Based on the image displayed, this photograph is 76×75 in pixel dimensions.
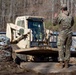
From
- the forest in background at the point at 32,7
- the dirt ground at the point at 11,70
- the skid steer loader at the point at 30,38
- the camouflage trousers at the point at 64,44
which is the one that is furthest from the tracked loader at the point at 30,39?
the forest in background at the point at 32,7

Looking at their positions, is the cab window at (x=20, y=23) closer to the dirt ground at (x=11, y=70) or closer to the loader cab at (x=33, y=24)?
the loader cab at (x=33, y=24)

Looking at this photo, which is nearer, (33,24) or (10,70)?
(10,70)

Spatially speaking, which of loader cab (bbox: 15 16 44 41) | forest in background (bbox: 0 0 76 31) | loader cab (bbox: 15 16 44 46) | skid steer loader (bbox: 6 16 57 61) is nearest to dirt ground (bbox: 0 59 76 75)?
skid steer loader (bbox: 6 16 57 61)

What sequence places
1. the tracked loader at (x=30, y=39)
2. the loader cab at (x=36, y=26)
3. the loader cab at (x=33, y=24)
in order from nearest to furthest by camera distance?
the tracked loader at (x=30, y=39) < the loader cab at (x=33, y=24) < the loader cab at (x=36, y=26)

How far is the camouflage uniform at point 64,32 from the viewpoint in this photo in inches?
368

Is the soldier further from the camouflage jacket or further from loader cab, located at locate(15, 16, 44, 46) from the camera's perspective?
loader cab, located at locate(15, 16, 44, 46)

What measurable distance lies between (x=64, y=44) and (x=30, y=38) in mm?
5860

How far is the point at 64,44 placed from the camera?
9.41 metres

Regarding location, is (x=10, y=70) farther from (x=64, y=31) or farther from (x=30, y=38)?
(x=30, y=38)

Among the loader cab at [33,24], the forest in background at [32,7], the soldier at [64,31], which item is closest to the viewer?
the soldier at [64,31]

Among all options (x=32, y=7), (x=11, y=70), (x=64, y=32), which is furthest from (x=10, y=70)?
(x=32, y=7)

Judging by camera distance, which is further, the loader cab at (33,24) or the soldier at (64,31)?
the loader cab at (33,24)

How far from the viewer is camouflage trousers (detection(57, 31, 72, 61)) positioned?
9.36 metres

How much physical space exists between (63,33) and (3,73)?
221 centimetres
